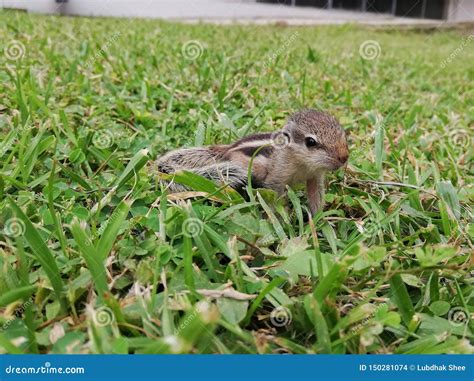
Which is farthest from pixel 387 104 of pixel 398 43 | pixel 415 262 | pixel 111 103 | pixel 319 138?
pixel 398 43

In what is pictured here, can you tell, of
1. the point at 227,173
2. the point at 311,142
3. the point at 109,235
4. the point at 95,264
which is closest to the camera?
the point at 95,264

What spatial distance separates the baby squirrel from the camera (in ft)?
7.06

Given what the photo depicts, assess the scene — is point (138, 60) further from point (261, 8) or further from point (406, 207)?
point (261, 8)

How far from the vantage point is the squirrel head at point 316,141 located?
7.02ft

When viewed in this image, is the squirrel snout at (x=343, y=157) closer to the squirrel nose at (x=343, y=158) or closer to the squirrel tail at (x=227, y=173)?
the squirrel nose at (x=343, y=158)

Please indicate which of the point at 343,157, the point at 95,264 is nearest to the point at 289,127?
the point at 343,157

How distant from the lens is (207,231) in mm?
1605

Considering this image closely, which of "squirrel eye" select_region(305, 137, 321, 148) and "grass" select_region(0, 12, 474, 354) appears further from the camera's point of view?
"squirrel eye" select_region(305, 137, 321, 148)

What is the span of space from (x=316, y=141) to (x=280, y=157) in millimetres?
162

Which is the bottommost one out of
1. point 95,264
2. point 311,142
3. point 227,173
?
point 95,264

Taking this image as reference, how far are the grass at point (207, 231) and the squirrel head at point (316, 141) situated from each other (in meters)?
0.14

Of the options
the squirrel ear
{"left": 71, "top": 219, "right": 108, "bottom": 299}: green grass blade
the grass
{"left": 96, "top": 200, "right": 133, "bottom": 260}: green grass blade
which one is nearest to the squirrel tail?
the grass

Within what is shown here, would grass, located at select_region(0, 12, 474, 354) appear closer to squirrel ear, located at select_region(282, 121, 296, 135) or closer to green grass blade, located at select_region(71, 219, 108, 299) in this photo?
green grass blade, located at select_region(71, 219, 108, 299)

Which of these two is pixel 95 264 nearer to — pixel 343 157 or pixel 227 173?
pixel 227 173
